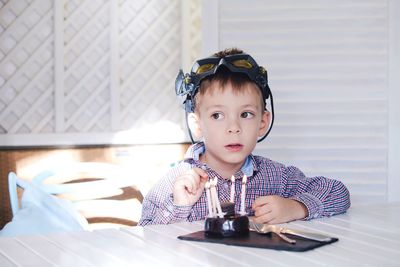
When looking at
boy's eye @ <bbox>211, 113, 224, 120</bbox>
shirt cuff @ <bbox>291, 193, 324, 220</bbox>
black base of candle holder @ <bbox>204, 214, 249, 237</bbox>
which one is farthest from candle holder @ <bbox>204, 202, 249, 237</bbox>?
boy's eye @ <bbox>211, 113, 224, 120</bbox>

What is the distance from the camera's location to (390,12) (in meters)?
2.67

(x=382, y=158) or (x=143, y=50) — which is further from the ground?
(x=143, y=50)

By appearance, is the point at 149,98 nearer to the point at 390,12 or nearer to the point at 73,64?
the point at 73,64

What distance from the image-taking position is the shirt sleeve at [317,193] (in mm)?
1539

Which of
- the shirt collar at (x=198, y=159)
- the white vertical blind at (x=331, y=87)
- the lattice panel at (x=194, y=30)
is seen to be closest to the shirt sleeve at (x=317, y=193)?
the shirt collar at (x=198, y=159)

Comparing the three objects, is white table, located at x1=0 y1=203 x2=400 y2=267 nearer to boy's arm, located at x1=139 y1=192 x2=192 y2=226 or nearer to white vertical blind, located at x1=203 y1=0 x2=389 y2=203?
boy's arm, located at x1=139 y1=192 x2=192 y2=226

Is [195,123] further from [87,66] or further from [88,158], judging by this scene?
[87,66]

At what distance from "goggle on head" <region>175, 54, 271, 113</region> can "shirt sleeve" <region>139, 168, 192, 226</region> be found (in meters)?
0.25

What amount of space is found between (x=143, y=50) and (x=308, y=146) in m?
1.22

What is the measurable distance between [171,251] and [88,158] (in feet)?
7.38

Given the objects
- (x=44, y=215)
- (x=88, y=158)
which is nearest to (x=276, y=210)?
(x=44, y=215)

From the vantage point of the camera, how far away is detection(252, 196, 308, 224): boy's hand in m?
1.45

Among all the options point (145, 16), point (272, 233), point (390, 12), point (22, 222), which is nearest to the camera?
point (272, 233)

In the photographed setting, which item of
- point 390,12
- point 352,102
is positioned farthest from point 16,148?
point 390,12
